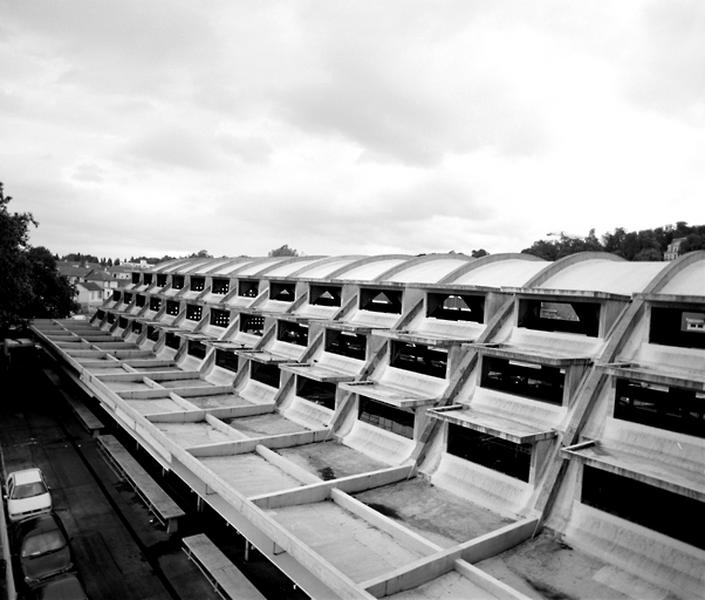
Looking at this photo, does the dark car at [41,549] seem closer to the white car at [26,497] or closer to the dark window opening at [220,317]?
the white car at [26,497]

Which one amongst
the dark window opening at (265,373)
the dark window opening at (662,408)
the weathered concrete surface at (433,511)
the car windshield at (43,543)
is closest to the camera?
the dark window opening at (662,408)

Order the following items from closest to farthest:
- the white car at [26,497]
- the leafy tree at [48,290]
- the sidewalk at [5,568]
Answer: the sidewalk at [5,568], the white car at [26,497], the leafy tree at [48,290]

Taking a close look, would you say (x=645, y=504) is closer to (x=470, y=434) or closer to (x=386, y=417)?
(x=470, y=434)

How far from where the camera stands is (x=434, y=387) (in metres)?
22.7

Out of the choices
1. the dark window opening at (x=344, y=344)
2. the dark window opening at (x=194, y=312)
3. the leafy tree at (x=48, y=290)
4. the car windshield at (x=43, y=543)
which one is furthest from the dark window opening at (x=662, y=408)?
the leafy tree at (x=48, y=290)

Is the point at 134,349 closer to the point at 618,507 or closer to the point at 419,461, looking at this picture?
the point at 419,461

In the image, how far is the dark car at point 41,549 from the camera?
17047 mm

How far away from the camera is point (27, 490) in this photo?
2178cm

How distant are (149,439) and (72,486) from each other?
22.5 ft

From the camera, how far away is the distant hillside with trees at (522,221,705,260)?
79188 mm

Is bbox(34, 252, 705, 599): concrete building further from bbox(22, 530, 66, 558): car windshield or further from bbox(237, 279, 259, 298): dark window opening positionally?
bbox(237, 279, 259, 298): dark window opening

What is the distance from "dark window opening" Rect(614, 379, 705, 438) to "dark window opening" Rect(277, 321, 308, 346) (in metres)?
21.2

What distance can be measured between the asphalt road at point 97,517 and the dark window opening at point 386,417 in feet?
32.8

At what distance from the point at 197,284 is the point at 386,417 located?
3315 cm
